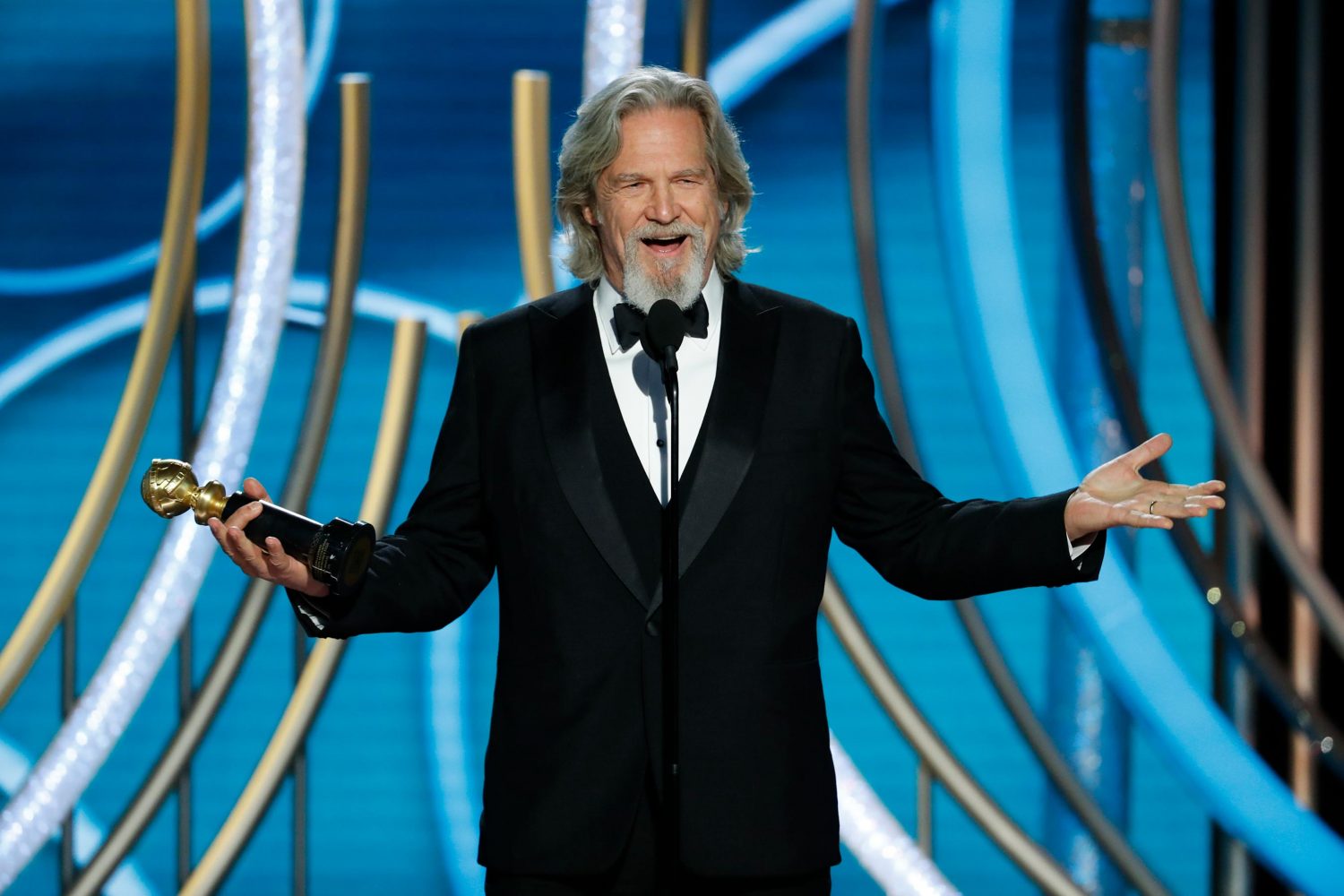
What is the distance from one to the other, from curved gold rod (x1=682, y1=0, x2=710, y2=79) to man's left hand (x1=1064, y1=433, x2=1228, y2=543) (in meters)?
1.57

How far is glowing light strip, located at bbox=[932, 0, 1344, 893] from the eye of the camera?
2.80 meters

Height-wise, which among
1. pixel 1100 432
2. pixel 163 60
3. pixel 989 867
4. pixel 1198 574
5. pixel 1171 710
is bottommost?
pixel 989 867

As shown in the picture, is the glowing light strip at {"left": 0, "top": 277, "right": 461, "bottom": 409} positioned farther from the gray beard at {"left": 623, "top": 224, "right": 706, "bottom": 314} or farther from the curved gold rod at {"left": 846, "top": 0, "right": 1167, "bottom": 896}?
the gray beard at {"left": 623, "top": 224, "right": 706, "bottom": 314}

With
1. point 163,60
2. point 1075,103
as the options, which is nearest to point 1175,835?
point 1075,103

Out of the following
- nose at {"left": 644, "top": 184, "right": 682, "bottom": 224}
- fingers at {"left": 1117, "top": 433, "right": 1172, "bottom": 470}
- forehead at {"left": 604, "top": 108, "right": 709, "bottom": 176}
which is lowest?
fingers at {"left": 1117, "top": 433, "right": 1172, "bottom": 470}

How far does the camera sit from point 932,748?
293cm

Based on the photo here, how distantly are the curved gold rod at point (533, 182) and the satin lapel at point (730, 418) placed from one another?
1.20 metres

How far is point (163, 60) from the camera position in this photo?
3.37 meters

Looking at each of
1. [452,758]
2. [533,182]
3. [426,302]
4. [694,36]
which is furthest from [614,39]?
[452,758]

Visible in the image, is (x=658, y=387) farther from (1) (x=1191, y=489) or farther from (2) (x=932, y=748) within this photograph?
(2) (x=932, y=748)

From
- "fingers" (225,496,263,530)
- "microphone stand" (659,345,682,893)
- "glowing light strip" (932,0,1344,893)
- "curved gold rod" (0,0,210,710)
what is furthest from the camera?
"curved gold rod" (0,0,210,710)

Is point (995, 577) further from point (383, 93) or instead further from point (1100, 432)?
point (383, 93)

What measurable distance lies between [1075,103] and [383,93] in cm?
152

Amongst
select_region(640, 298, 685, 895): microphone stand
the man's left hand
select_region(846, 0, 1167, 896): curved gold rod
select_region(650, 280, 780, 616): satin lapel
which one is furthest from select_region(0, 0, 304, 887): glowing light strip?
the man's left hand
